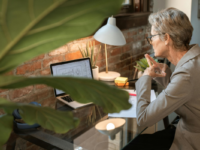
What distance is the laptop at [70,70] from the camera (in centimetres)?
155

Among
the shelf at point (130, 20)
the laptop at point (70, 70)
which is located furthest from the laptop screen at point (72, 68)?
the shelf at point (130, 20)

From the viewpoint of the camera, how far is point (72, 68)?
172 centimetres

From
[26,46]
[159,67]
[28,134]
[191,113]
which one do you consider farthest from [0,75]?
[159,67]

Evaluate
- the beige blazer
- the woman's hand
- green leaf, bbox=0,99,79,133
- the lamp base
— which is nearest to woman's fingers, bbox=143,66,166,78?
the woman's hand

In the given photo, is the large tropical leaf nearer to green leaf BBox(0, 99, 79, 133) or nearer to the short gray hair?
green leaf BBox(0, 99, 79, 133)

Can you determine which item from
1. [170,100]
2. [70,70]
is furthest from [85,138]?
[70,70]

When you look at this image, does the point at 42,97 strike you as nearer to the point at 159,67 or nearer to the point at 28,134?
the point at 28,134

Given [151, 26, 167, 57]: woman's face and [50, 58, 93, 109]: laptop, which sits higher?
[151, 26, 167, 57]: woman's face

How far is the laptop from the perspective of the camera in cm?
155

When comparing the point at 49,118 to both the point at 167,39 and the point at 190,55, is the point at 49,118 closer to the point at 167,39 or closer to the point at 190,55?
the point at 190,55

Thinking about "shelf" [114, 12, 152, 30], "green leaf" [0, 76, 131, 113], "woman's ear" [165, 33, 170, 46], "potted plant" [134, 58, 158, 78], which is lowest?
"potted plant" [134, 58, 158, 78]

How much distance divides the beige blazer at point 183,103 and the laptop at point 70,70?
44 cm

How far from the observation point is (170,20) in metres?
1.44

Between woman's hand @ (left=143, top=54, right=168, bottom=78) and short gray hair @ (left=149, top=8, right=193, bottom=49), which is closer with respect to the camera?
short gray hair @ (left=149, top=8, right=193, bottom=49)
